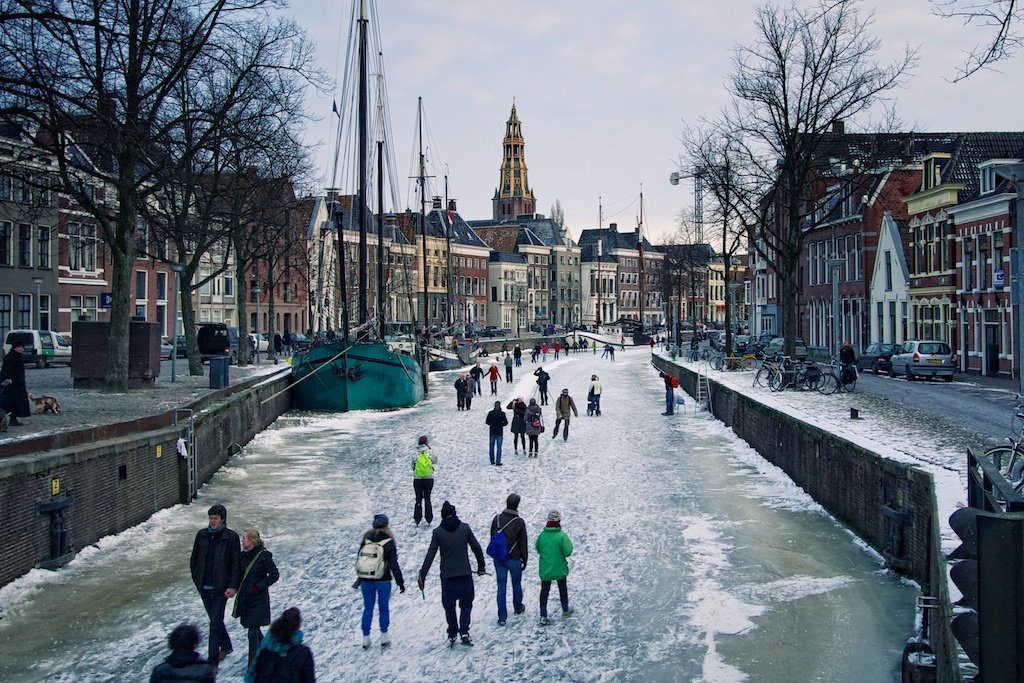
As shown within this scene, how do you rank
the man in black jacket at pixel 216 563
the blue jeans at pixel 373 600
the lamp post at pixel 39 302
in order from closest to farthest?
the man in black jacket at pixel 216 563
the blue jeans at pixel 373 600
the lamp post at pixel 39 302

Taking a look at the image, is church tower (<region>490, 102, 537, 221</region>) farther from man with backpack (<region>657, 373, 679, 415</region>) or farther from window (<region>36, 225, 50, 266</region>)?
man with backpack (<region>657, 373, 679, 415</region>)

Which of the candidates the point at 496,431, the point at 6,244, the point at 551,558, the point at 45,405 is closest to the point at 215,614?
the point at 551,558

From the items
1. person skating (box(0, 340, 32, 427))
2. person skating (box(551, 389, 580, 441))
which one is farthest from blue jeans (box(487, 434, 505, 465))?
person skating (box(0, 340, 32, 427))

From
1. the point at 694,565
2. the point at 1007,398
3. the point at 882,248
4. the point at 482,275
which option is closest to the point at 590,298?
the point at 482,275

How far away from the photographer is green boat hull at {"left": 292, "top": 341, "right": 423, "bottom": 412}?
40.2 metres

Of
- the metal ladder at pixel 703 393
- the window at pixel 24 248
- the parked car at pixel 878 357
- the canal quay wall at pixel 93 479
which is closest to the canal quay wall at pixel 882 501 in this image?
the canal quay wall at pixel 93 479

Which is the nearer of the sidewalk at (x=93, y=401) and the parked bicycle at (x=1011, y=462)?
the parked bicycle at (x=1011, y=462)

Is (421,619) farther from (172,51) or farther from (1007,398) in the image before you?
(1007,398)

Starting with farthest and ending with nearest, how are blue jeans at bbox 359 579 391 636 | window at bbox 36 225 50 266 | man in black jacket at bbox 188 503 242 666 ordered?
window at bbox 36 225 50 266, blue jeans at bbox 359 579 391 636, man in black jacket at bbox 188 503 242 666

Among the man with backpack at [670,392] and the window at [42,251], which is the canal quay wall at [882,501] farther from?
the window at [42,251]

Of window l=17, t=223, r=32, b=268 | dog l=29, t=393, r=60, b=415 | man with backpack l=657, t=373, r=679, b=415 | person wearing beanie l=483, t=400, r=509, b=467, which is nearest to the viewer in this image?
dog l=29, t=393, r=60, b=415

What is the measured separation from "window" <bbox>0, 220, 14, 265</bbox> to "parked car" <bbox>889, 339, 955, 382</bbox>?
3721cm

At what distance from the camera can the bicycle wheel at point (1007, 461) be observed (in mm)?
11773

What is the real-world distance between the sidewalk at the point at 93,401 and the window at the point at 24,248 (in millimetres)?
10683
